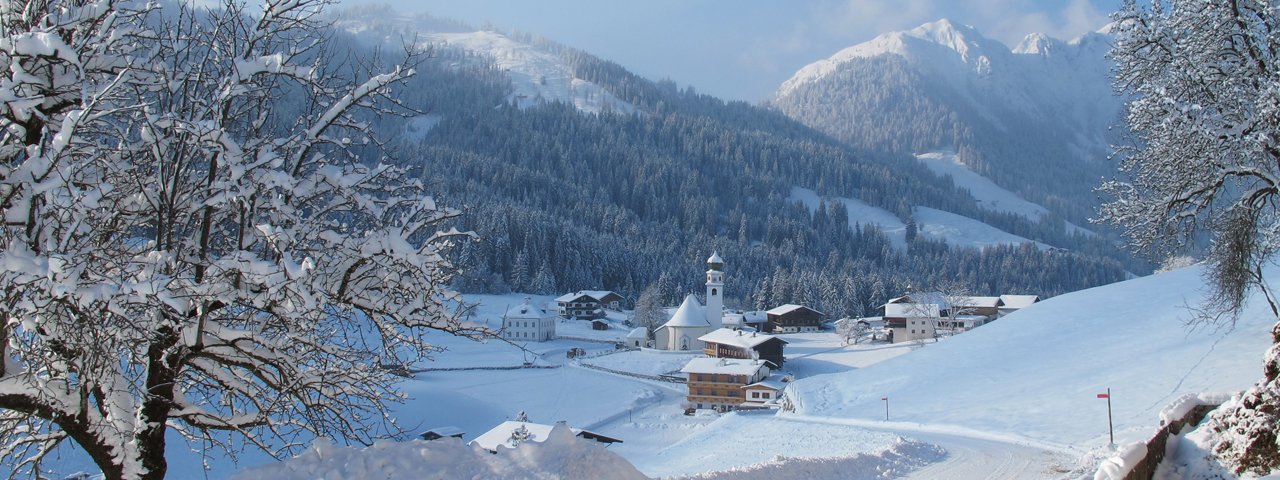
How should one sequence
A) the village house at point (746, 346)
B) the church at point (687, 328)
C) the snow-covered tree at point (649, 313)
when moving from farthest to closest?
1. the snow-covered tree at point (649, 313)
2. the church at point (687, 328)
3. the village house at point (746, 346)

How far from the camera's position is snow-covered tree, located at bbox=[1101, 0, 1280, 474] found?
29.8 ft

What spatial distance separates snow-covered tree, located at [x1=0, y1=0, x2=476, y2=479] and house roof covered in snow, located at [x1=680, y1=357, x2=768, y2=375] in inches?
1691

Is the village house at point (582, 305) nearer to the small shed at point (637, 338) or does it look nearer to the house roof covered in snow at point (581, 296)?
the house roof covered in snow at point (581, 296)

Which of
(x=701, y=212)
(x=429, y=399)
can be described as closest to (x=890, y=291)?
(x=701, y=212)

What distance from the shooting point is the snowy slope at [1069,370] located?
1847 centimetres

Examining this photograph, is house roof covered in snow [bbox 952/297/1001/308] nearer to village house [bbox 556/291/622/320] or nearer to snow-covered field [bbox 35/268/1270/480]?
village house [bbox 556/291/622/320]

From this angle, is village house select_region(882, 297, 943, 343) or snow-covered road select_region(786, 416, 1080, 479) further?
village house select_region(882, 297, 943, 343)

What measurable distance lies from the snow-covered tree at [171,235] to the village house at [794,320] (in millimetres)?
82985

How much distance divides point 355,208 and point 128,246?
5.08ft

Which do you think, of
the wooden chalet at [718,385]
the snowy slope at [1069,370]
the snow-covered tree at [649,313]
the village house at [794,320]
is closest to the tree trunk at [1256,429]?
the snowy slope at [1069,370]

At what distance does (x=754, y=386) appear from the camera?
48.5 m

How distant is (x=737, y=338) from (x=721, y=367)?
13.3 m

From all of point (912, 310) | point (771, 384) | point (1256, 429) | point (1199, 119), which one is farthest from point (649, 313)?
point (1256, 429)

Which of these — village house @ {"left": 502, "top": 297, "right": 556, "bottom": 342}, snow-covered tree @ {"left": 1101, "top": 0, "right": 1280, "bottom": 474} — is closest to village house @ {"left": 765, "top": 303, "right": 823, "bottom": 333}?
village house @ {"left": 502, "top": 297, "right": 556, "bottom": 342}
